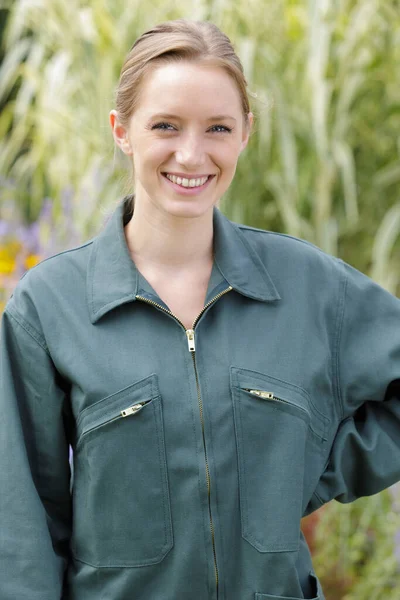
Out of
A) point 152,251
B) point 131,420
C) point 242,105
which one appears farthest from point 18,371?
point 242,105

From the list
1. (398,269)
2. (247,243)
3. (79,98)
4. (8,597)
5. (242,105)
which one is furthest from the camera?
(79,98)

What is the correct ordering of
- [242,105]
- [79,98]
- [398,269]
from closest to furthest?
[242,105] → [398,269] → [79,98]

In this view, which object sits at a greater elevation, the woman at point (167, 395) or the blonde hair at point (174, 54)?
the blonde hair at point (174, 54)

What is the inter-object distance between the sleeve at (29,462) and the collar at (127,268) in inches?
5.3

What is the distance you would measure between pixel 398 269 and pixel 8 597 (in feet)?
7.24

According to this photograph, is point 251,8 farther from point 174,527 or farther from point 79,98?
point 174,527

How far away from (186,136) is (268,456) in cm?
57

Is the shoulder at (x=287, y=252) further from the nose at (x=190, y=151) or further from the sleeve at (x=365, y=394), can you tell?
the nose at (x=190, y=151)

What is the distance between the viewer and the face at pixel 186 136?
1.54 metres

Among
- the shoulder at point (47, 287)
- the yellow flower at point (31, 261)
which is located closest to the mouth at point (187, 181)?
the shoulder at point (47, 287)

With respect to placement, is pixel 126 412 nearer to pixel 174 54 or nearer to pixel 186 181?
pixel 186 181

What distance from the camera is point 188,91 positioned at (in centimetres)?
153

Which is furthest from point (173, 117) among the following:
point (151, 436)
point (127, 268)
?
point (151, 436)

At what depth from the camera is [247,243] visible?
1745 mm
